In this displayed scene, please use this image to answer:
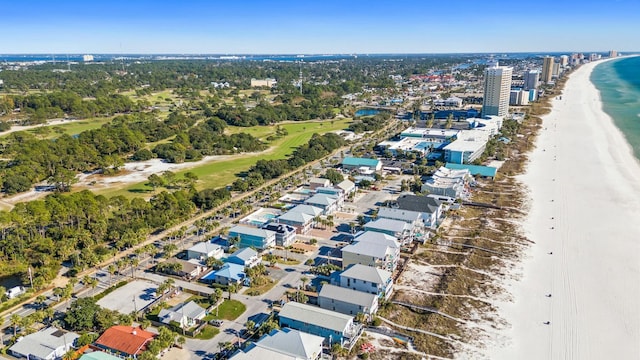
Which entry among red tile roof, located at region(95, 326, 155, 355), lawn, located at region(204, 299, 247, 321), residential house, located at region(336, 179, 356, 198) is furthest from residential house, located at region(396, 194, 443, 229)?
red tile roof, located at region(95, 326, 155, 355)

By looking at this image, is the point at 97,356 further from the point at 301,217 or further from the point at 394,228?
the point at 394,228

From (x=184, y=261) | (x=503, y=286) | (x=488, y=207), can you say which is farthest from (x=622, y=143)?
(x=184, y=261)

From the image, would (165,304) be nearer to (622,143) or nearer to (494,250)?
(494,250)

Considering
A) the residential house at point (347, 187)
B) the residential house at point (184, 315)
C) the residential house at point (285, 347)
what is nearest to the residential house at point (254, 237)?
the residential house at point (184, 315)

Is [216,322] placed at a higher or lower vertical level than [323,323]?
lower

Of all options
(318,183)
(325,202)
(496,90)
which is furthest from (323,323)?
(496,90)

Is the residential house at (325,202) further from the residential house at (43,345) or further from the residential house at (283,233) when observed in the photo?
the residential house at (43,345)
